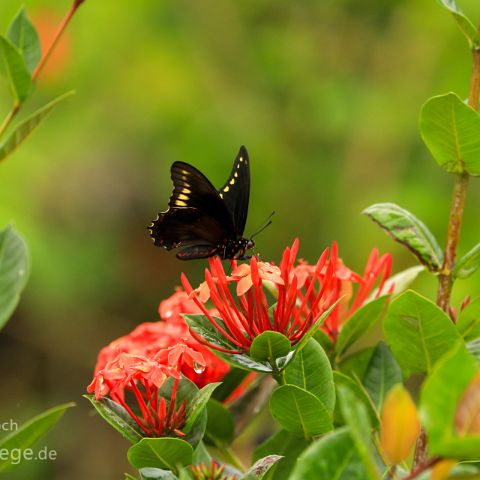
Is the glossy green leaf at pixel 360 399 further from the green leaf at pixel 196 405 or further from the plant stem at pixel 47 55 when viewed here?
the plant stem at pixel 47 55

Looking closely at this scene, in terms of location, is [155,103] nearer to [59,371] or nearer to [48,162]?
[48,162]

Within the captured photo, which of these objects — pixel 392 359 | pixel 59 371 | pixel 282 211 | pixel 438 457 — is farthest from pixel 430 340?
pixel 59 371

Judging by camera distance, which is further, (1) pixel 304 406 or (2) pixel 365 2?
(2) pixel 365 2

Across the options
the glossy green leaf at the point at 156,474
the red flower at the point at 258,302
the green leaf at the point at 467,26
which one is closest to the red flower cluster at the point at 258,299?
the red flower at the point at 258,302

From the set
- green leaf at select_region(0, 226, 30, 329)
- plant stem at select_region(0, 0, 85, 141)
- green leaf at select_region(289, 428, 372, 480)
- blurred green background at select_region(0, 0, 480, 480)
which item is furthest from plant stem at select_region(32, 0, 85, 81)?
blurred green background at select_region(0, 0, 480, 480)

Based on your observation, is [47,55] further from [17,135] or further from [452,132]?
[452,132]
